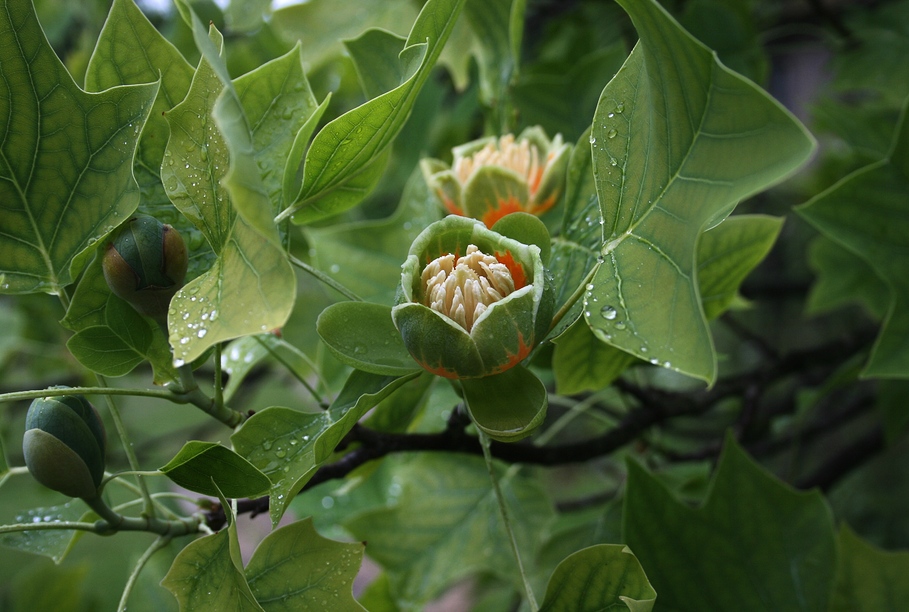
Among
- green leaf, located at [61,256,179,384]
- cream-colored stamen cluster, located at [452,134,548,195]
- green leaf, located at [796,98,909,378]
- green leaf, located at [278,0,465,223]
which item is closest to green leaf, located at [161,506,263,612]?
green leaf, located at [61,256,179,384]

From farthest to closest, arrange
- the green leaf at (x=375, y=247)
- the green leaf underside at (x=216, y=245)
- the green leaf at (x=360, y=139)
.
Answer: the green leaf at (x=375, y=247), the green leaf at (x=360, y=139), the green leaf underside at (x=216, y=245)

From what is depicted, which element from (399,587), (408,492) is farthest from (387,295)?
(399,587)

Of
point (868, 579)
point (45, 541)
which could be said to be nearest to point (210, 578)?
point (45, 541)

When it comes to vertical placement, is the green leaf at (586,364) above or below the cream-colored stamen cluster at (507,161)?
below

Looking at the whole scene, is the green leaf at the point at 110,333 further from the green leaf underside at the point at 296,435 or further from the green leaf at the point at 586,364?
the green leaf at the point at 586,364

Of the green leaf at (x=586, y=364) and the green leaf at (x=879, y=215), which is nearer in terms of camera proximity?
the green leaf at (x=586, y=364)

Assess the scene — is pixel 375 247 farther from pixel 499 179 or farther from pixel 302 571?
pixel 302 571

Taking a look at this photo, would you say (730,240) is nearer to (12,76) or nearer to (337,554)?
(337,554)

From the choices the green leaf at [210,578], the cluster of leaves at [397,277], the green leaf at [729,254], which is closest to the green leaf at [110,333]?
the cluster of leaves at [397,277]
